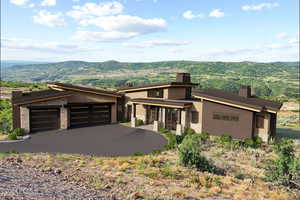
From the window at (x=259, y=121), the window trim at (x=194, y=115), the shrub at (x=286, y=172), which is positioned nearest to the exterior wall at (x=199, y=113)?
the window trim at (x=194, y=115)

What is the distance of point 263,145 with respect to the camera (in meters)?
20.1

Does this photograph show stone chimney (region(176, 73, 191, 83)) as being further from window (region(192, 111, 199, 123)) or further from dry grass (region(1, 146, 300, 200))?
dry grass (region(1, 146, 300, 200))

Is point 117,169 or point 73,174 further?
point 117,169

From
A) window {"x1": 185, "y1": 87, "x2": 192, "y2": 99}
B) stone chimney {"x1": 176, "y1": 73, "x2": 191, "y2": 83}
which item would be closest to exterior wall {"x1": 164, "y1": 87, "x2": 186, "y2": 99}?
window {"x1": 185, "y1": 87, "x2": 192, "y2": 99}

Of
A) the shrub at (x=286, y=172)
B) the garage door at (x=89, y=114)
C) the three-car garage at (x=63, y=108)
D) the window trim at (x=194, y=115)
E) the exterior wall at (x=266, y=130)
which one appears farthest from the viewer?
the garage door at (x=89, y=114)

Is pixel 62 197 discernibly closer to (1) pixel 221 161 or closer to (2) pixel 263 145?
(1) pixel 221 161

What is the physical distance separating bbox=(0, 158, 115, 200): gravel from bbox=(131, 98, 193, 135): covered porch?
1443 cm

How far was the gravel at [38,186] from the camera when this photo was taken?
24.7 feet

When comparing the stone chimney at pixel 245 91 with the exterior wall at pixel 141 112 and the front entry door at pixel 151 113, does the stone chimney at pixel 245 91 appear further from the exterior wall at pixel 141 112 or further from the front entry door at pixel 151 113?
the exterior wall at pixel 141 112

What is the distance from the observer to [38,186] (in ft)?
28.8

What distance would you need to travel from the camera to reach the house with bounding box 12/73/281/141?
21.0 metres

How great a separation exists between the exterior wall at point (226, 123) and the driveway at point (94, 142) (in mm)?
5269

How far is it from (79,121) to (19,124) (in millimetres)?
6177

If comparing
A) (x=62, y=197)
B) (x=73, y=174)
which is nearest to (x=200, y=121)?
(x=73, y=174)
